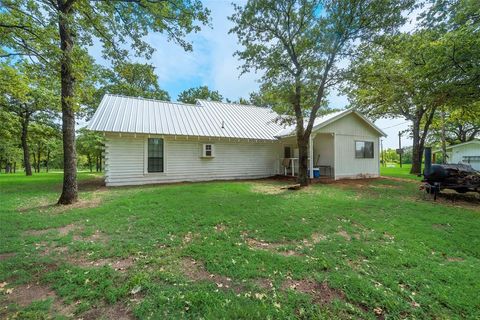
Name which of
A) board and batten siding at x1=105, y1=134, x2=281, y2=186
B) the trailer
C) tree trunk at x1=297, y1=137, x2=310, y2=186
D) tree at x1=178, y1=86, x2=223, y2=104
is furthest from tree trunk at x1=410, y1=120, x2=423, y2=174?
tree at x1=178, y1=86, x2=223, y2=104

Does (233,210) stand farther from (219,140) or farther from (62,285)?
(219,140)

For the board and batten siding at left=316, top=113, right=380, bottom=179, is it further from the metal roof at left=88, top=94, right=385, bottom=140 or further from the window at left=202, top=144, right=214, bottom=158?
the window at left=202, top=144, right=214, bottom=158

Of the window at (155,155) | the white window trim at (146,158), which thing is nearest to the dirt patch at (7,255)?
the white window trim at (146,158)

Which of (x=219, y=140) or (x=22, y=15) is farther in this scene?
(x=219, y=140)

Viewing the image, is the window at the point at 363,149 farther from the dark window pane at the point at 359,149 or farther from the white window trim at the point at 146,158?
the white window trim at the point at 146,158

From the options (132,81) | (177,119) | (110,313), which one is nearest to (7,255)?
(110,313)

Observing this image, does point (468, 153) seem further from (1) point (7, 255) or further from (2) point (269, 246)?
(1) point (7, 255)

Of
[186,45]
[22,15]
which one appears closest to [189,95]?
[186,45]

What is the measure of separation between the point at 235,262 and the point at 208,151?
9.68m

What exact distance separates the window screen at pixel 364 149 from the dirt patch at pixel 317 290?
1286 centimetres

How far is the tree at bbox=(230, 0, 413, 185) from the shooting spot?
8.80 metres

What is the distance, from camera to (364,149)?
14.4m

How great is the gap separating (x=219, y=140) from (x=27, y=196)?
8.57 m

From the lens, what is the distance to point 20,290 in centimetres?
271
